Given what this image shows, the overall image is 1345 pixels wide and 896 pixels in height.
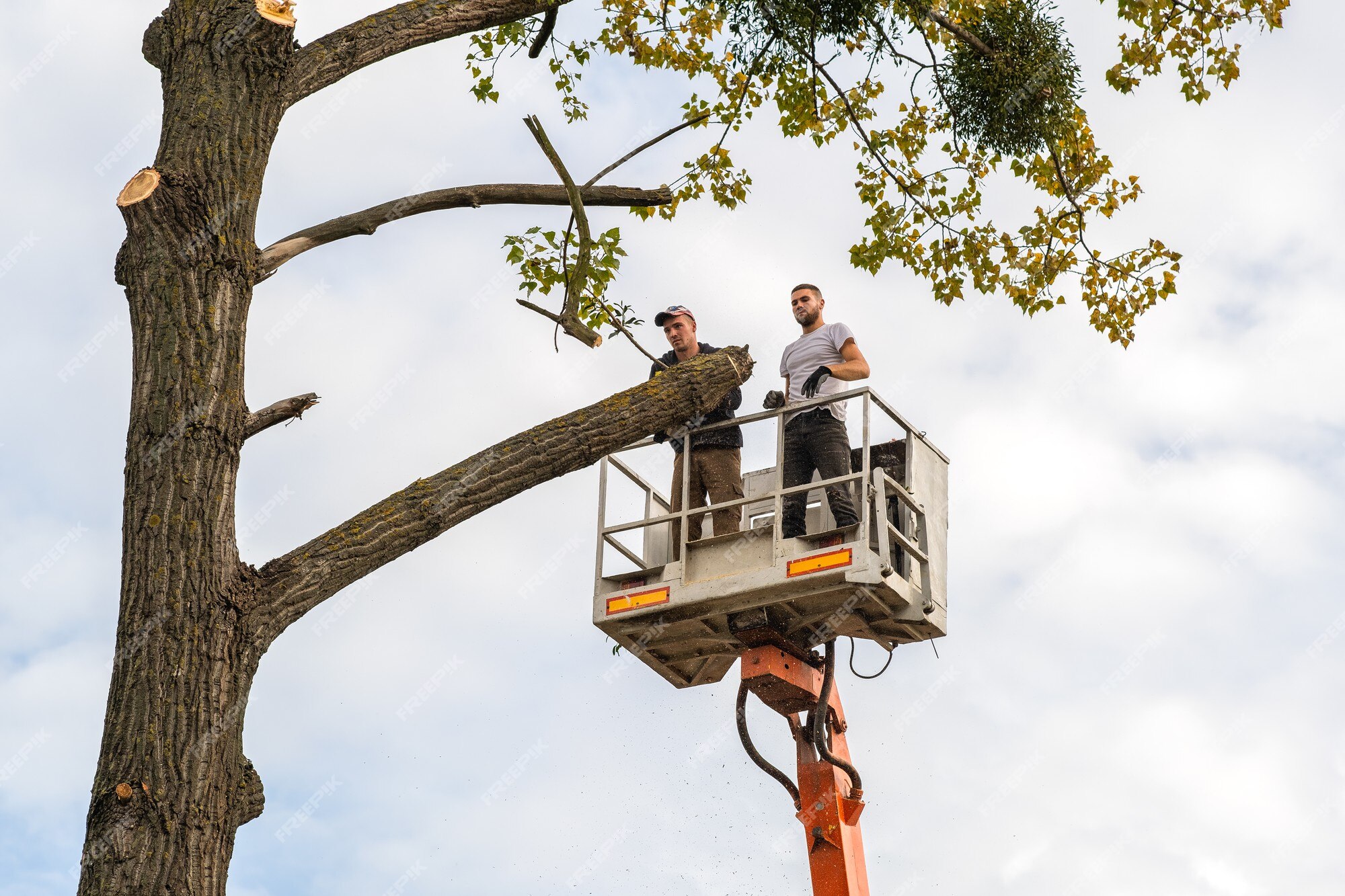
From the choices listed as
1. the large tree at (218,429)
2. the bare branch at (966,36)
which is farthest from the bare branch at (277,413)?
the bare branch at (966,36)

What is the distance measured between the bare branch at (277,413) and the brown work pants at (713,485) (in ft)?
13.0

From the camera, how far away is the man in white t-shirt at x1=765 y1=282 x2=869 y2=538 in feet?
29.7

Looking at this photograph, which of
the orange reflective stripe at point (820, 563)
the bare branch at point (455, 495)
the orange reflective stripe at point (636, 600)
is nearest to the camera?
the bare branch at point (455, 495)

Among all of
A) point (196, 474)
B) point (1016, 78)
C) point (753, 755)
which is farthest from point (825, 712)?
point (196, 474)

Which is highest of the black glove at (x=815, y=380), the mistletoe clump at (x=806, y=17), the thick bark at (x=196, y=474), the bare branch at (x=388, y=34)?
the mistletoe clump at (x=806, y=17)

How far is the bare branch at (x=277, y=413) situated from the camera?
5.58m

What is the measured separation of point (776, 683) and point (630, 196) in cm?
400

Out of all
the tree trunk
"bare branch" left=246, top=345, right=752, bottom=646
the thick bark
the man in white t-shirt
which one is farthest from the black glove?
the tree trunk

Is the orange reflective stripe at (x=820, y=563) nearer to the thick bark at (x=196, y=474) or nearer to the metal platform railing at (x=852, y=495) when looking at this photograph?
the metal platform railing at (x=852, y=495)

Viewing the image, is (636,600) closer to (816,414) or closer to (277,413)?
(816,414)

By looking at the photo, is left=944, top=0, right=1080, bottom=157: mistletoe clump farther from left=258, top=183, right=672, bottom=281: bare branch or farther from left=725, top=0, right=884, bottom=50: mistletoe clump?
left=258, top=183, right=672, bottom=281: bare branch

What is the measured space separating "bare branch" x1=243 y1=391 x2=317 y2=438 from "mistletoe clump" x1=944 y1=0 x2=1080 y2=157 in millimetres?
5816

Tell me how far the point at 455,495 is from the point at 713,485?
13.4ft

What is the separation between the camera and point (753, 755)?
1006 cm
